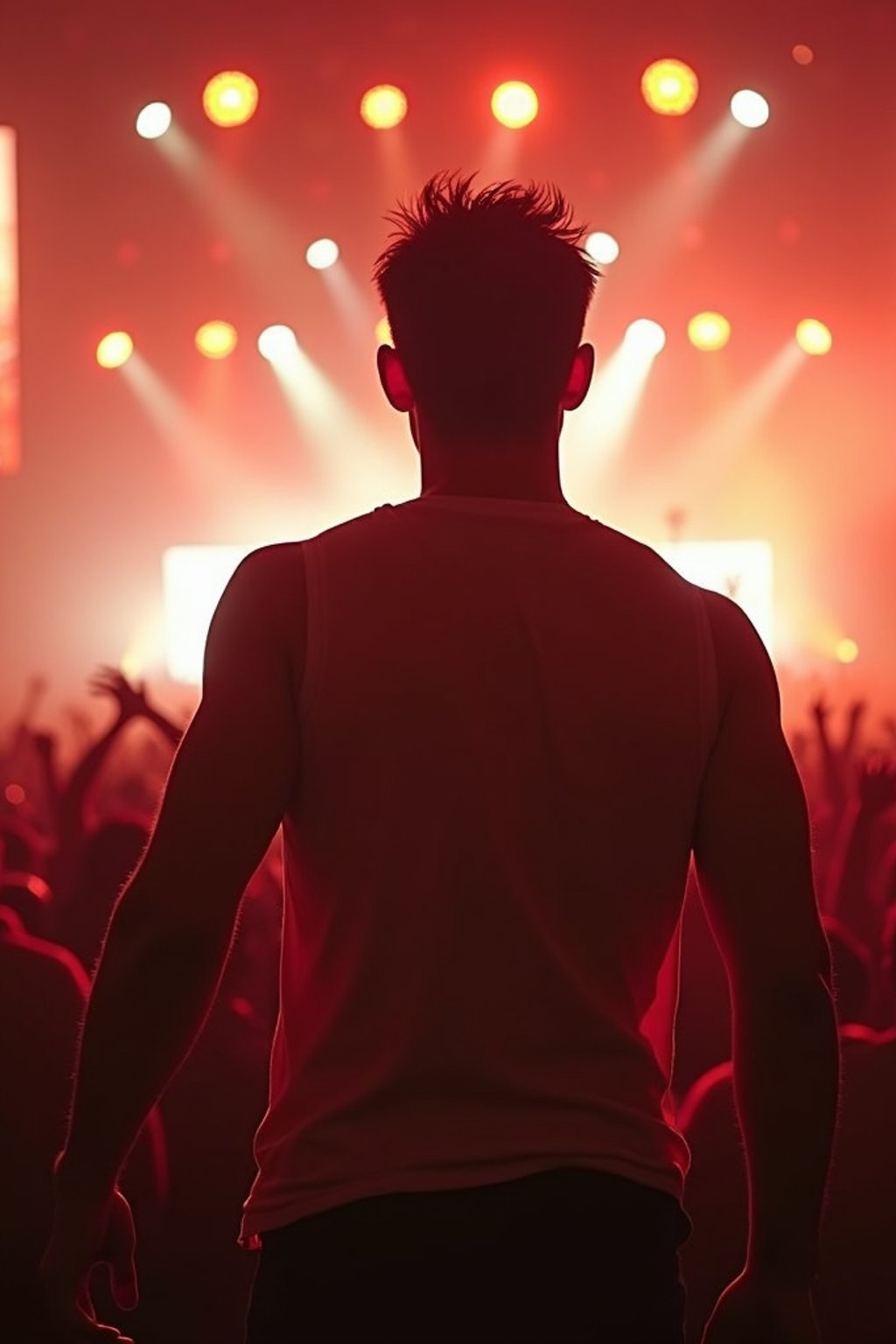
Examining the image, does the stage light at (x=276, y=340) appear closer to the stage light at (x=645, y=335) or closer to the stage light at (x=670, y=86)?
the stage light at (x=645, y=335)

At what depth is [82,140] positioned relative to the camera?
6969 millimetres

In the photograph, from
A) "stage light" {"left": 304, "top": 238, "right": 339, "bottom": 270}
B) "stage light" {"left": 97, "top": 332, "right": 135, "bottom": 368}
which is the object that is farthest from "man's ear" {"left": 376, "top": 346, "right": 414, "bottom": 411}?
"stage light" {"left": 97, "top": 332, "right": 135, "bottom": 368}

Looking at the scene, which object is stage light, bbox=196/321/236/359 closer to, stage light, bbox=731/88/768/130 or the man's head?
stage light, bbox=731/88/768/130

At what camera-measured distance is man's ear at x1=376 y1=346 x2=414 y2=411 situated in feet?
3.92

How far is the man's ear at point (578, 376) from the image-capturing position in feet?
3.92

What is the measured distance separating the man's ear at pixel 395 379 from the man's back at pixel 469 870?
112mm

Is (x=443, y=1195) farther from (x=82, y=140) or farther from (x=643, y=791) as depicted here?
(x=82, y=140)

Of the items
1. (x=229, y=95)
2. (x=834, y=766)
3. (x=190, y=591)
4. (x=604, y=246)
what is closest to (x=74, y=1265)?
(x=834, y=766)

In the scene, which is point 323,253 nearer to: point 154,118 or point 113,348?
point 154,118

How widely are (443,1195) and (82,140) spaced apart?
6601mm

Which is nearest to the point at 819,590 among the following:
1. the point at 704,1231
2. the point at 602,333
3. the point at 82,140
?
the point at 602,333

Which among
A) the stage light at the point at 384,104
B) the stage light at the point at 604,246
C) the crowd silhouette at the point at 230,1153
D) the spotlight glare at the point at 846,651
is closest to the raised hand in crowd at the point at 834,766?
the crowd silhouette at the point at 230,1153

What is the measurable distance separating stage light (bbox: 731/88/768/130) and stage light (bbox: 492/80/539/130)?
31.0 inches

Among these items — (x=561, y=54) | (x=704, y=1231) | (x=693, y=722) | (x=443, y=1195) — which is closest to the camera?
(x=443, y=1195)
